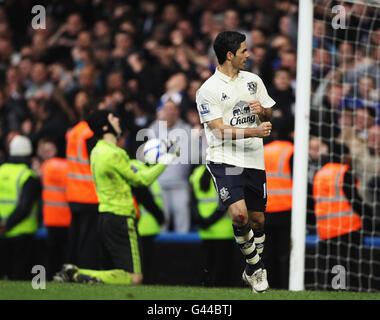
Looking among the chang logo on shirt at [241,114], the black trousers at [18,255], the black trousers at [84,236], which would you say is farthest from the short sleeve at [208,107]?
the black trousers at [18,255]

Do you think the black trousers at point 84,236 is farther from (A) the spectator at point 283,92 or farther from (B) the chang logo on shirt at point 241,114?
(B) the chang logo on shirt at point 241,114

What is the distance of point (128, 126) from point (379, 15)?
3.48 m

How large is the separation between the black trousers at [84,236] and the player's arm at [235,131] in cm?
300

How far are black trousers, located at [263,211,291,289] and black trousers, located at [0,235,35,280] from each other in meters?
2.99

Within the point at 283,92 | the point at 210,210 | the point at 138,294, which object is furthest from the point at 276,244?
the point at 138,294

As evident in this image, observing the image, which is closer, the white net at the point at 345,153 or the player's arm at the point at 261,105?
the player's arm at the point at 261,105

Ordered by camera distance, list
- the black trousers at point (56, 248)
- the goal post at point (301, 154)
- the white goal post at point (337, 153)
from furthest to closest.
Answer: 1. the black trousers at point (56, 248)
2. the white goal post at point (337, 153)
3. the goal post at point (301, 154)

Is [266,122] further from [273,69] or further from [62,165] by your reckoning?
[273,69]

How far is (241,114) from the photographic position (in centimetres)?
769

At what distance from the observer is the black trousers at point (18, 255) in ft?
35.9

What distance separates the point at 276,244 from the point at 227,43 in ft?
9.27

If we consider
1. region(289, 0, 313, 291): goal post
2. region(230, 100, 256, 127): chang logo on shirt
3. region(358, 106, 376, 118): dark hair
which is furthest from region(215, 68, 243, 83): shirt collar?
region(358, 106, 376, 118): dark hair

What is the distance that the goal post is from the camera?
909 cm

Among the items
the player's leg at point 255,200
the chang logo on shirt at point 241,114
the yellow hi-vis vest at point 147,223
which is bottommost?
the yellow hi-vis vest at point 147,223
